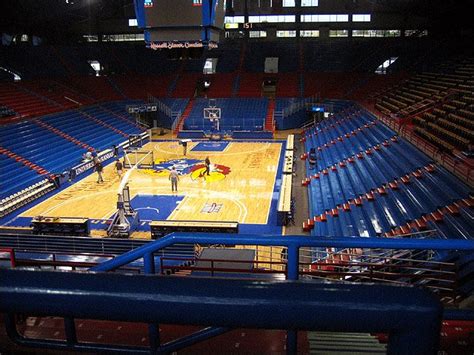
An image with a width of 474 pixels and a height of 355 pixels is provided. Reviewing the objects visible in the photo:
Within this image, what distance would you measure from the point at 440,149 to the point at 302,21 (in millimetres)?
30414

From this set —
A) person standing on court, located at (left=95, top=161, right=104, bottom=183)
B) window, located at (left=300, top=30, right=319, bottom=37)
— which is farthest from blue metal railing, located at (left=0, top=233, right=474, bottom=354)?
window, located at (left=300, top=30, right=319, bottom=37)

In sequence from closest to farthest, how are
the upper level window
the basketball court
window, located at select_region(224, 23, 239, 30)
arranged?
the basketball court → the upper level window → window, located at select_region(224, 23, 239, 30)

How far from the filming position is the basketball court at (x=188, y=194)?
1633 cm

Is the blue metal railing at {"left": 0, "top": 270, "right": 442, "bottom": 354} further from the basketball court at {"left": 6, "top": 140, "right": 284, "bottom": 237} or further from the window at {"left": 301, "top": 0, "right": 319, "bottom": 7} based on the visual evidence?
the window at {"left": 301, "top": 0, "right": 319, "bottom": 7}

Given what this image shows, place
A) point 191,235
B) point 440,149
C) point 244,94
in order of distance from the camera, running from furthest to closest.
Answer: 1. point 244,94
2. point 440,149
3. point 191,235

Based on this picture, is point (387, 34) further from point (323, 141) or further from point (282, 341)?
point (282, 341)

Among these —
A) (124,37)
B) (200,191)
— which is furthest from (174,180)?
(124,37)

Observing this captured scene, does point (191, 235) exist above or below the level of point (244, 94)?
below

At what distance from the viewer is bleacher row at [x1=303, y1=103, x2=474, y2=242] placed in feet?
35.8

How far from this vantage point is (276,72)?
41.4 meters

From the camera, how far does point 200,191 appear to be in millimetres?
19422

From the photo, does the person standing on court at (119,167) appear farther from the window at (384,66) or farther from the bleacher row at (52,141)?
the window at (384,66)

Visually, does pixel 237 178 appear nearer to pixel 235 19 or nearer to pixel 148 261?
pixel 148 261

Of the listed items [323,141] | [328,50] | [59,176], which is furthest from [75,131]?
[328,50]
